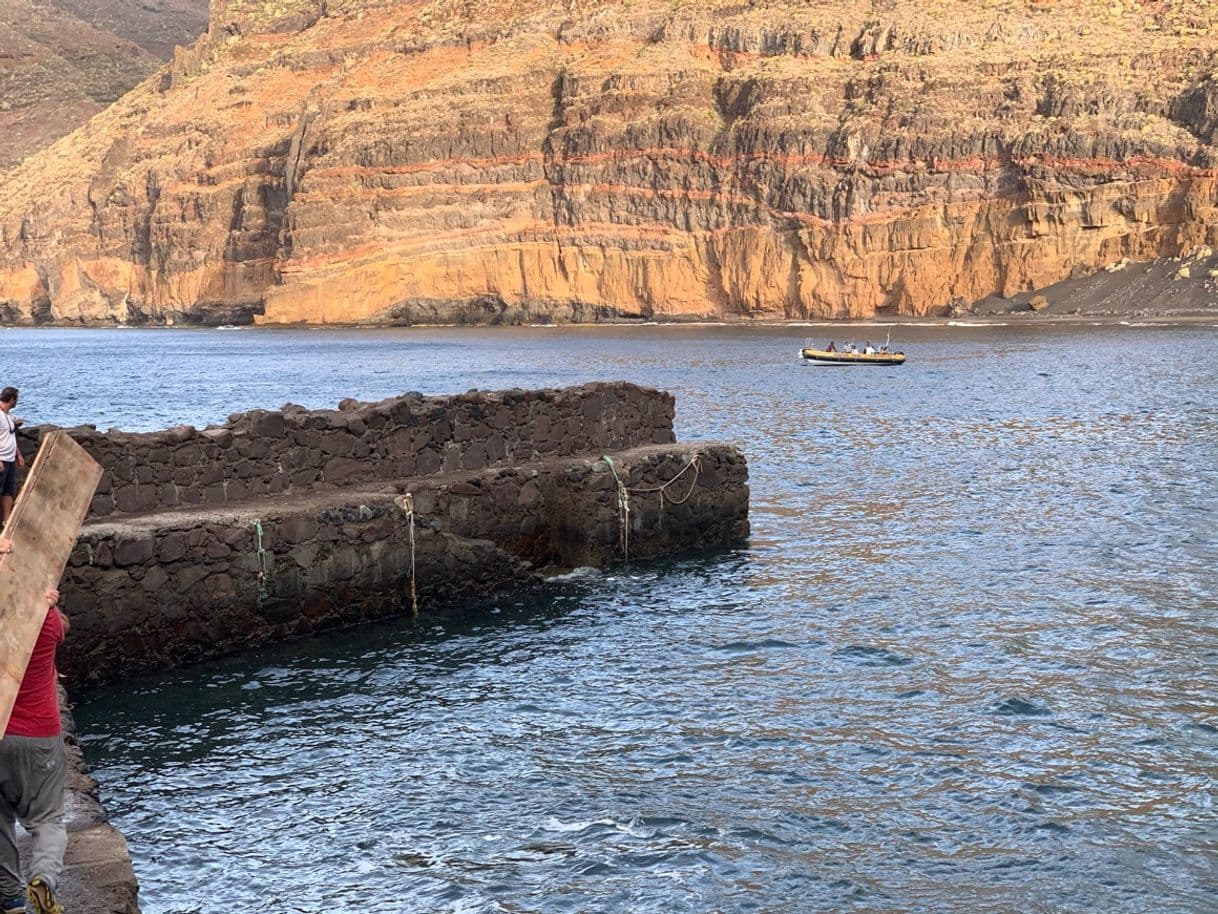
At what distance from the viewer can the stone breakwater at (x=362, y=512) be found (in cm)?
1428

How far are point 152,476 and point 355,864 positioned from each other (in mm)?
7256

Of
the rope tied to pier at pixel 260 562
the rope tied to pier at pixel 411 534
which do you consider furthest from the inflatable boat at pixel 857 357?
the rope tied to pier at pixel 260 562

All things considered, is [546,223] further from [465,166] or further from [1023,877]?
[1023,877]

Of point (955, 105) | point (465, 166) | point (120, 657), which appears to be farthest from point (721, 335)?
point (120, 657)

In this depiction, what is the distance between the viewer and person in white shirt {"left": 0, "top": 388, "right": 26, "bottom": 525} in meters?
15.5

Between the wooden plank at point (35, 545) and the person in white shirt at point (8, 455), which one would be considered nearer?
the wooden plank at point (35, 545)

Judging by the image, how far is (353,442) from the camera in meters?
17.6

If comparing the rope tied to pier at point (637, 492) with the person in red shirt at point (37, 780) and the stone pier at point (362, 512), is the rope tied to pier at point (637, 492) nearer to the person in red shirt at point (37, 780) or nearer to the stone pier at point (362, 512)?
the stone pier at point (362, 512)

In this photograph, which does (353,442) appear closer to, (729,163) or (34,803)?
(34,803)

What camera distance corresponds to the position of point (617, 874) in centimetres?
964

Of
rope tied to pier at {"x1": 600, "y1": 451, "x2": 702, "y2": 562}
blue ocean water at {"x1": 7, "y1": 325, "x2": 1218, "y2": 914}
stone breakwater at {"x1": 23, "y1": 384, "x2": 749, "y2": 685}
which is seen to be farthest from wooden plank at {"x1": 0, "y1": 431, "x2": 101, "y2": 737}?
rope tied to pier at {"x1": 600, "y1": 451, "x2": 702, "y2": 562}

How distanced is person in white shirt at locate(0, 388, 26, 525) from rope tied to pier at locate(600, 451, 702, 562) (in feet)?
25.7

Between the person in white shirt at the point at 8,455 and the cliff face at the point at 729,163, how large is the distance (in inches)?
4431

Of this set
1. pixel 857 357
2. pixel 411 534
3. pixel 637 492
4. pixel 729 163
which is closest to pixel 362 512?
pixel 411 534
